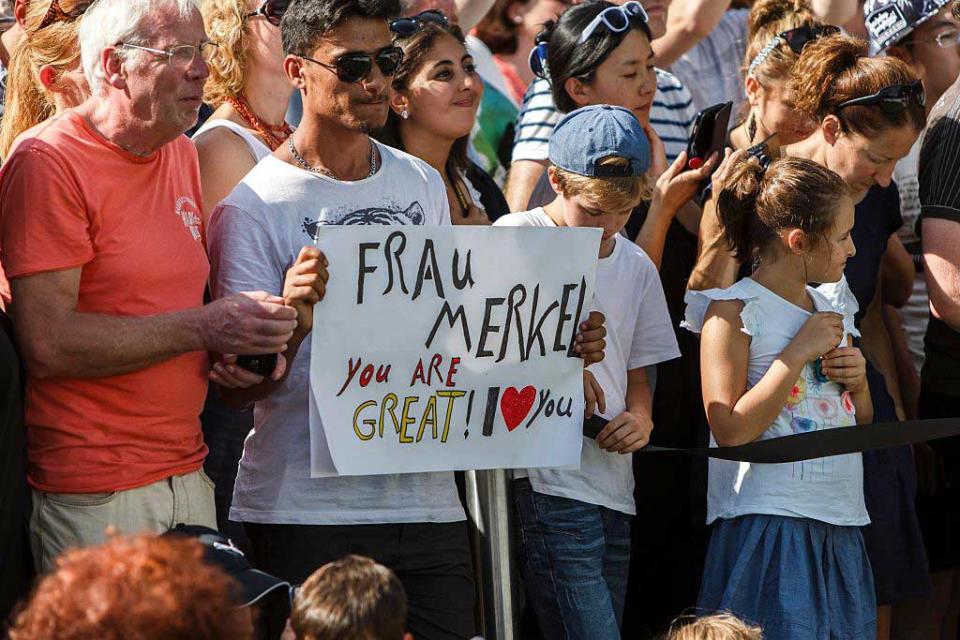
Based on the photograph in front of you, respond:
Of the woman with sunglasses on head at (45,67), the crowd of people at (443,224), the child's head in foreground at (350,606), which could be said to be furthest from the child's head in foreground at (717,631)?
the woman with sunglasses on head at (45,67)

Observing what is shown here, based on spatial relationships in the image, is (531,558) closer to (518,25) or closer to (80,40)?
(80,40)

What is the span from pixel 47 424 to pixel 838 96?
2.72m

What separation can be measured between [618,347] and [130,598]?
238 centimetres

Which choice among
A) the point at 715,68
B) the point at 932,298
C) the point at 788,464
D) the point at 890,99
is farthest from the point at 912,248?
the point at 788,464

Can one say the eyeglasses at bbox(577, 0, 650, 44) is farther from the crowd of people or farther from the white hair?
the white hair

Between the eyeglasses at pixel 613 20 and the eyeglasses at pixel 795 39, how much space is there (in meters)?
0.48

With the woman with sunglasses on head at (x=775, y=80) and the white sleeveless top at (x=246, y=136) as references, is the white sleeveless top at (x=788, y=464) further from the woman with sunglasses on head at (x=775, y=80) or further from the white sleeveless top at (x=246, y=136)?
the white sleeveless top at (x=246, y=136)

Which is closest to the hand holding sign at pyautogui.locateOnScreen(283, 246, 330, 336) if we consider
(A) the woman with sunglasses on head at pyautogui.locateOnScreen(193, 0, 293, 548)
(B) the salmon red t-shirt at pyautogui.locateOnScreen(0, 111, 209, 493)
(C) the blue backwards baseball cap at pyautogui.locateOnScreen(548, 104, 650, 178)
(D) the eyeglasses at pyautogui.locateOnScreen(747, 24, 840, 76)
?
(B) the salmon red t-shirt at pyautogui.locateOnScreen(0, 111, 209, 493)

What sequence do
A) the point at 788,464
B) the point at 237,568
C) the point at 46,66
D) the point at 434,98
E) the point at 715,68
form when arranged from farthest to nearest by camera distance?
the point at 715,68 < the point at 434,98 < the point at 788,464 < the point at 46,66 < the point at 237,568

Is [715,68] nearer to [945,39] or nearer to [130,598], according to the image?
[945,39]

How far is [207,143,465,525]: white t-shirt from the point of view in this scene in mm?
3479

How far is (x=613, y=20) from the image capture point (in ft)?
16.2

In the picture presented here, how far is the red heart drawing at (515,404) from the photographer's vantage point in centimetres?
365

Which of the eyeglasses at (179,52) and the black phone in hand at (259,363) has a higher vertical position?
the eyeglasses at (179,52)
